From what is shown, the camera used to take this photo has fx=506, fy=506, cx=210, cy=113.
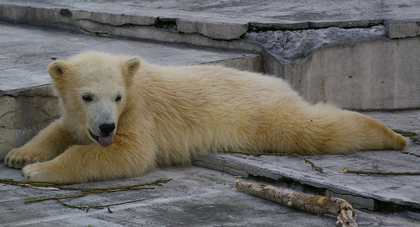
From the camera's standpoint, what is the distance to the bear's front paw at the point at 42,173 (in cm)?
339

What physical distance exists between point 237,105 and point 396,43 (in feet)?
8.55

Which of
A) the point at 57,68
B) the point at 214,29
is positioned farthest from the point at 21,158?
the point at 214,29

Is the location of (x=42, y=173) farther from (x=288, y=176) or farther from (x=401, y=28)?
(x=401, y=28)

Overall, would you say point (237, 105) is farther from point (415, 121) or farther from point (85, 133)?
point (415, 121)

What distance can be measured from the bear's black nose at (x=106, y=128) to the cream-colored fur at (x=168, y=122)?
11cm

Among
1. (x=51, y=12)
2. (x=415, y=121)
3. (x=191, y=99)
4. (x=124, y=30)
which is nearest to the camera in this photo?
(x=191, y=99)

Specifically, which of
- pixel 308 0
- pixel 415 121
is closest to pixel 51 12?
pixel 308 0

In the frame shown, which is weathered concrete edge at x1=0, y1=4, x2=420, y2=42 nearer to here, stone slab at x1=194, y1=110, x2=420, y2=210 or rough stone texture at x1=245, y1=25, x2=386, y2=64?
rough stone texture at x1=245, y1=25, x2=386, y2=64

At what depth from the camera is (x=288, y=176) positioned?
342cm

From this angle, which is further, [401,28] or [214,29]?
[214,29]

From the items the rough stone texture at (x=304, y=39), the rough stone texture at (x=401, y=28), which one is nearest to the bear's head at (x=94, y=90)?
the rough stone texture at (x=304, y=39)

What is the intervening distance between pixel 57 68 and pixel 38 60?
1692 millimetres

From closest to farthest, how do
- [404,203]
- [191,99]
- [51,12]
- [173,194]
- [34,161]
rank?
[404,203], [173,194], [34,161], [191,99], [51,12]

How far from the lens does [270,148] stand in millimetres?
4195
